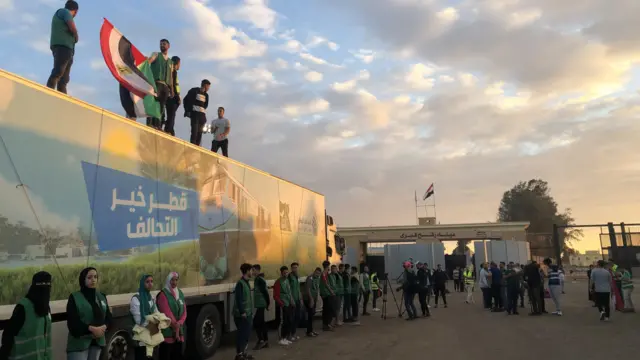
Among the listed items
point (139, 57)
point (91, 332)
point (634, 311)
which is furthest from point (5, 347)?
point (634, 311)

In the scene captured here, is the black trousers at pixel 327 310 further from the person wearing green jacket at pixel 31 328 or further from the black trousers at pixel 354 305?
the person wearing green jacket at pixel 31 328

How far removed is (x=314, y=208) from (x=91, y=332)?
33.7ft

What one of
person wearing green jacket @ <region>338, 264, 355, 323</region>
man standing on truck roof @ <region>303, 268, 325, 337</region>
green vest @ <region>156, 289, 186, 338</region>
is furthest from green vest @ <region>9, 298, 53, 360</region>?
person wearing green jacket @ <region>338, 264, 355, 323</region>

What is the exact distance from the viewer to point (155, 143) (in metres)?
7.58

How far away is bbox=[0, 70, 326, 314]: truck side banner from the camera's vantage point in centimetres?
521

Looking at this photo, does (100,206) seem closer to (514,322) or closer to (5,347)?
(5,347)

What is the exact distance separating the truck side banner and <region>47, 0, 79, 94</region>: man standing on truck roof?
135 centimetres

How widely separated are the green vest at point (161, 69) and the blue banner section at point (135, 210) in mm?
2915

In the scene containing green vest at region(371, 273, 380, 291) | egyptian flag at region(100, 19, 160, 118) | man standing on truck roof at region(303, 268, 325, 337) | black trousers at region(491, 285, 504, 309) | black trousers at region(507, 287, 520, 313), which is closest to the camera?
egyptian flag at region(100, 19, 160, 118)

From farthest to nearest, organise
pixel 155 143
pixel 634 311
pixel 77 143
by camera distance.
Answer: pixel 634 311
pixel 155 143
pixel 77 143

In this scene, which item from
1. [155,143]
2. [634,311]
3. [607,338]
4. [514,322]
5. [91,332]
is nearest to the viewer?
[91,332]

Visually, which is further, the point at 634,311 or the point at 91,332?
the point at 634,311

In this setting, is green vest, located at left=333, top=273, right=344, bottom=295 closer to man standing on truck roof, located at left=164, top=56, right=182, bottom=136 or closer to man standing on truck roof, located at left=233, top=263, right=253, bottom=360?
man standing on truck roof, located at left=233, top=263, right=253, bottom=360

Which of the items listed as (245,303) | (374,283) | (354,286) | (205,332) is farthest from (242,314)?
(374,283)
